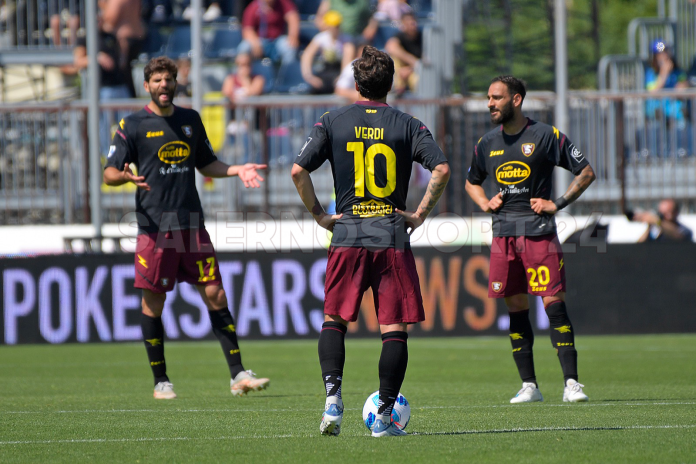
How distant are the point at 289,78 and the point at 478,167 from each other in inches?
420

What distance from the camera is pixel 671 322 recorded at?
12984 millimetres

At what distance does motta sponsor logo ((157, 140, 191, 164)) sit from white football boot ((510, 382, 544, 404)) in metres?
3.14

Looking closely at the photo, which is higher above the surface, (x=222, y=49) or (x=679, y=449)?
(x=222, y=49)

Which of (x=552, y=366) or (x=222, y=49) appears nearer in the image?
(x=552, y=366)

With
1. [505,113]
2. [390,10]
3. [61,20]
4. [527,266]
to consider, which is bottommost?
[527,266]

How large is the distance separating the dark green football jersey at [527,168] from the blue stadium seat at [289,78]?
10.6m

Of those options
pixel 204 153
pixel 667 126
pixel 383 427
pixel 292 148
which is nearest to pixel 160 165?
pixel 204 153

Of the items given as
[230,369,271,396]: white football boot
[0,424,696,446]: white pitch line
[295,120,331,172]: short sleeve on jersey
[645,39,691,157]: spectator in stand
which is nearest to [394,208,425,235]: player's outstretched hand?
[295,120,331,172]: short sleeve on jersey

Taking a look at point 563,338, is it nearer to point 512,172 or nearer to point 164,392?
point 512,172

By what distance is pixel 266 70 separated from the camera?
59.9 ft

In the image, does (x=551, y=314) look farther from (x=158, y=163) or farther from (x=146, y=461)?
(x=146, y=461)

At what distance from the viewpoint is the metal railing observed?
1440 cm

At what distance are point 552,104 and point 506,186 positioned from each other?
7066 millimetres

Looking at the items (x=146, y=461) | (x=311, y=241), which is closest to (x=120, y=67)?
(x=311, y=241)
